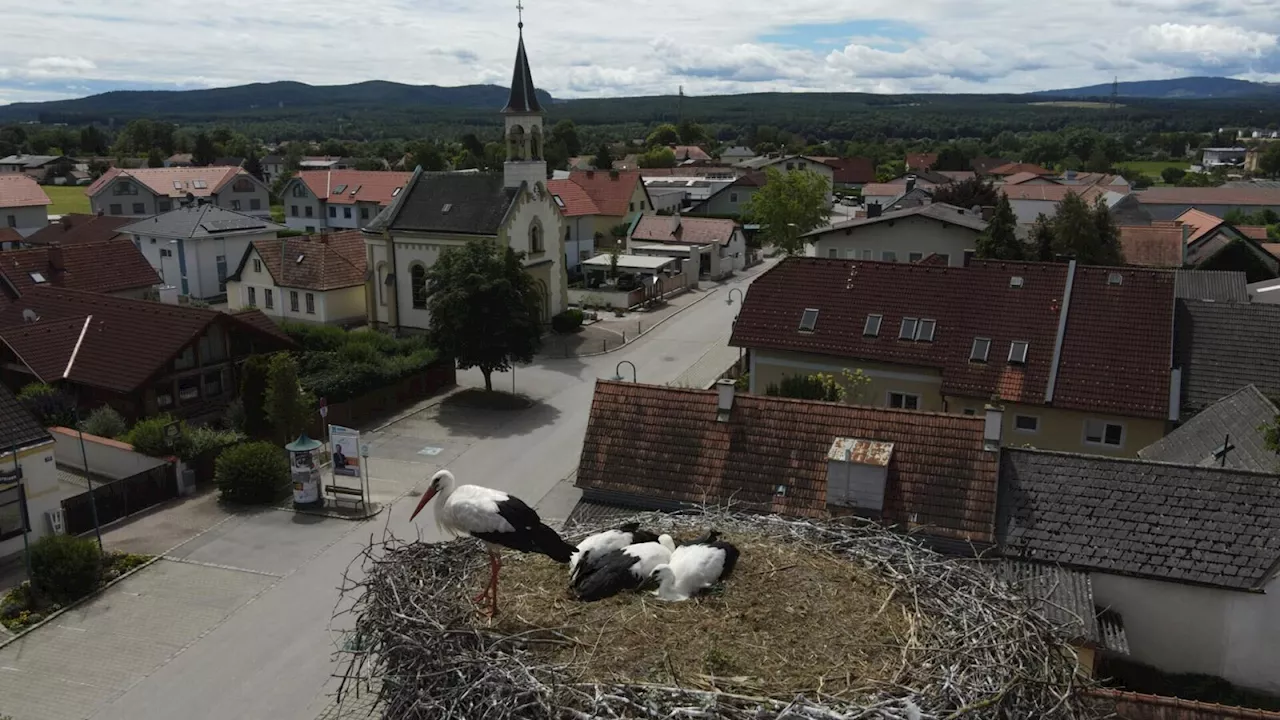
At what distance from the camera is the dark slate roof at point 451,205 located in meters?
38.2

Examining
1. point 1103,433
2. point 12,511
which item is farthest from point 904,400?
point 12,511

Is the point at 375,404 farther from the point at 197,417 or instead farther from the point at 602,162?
the point at 602,162

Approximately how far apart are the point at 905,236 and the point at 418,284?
72.6 ft

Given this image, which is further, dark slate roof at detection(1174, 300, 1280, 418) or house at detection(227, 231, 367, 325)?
house at detection(227, 231, 367, 325)

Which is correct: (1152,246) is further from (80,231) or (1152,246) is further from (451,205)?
(80,231)

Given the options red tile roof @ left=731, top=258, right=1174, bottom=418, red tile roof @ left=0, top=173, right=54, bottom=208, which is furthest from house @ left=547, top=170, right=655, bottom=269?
red tile roof @ left=0, top=173, right=54, bottom=208

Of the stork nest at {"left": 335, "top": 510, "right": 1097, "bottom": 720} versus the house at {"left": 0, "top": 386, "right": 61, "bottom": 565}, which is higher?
the stork nest at {"left": 335, "top": 510, "right": 1097, "bottom": 720}

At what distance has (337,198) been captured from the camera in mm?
71000

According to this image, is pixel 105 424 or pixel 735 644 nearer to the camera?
pixel 735 644

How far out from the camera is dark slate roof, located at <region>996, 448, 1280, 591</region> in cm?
1428

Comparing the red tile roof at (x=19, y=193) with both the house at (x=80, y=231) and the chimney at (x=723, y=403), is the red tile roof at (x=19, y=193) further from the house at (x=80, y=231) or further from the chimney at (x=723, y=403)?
the chimney at (x=723, y=403)

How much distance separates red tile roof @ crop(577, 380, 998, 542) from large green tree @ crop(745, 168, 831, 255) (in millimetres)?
38843

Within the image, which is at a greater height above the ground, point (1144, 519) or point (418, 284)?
point (418, 284)

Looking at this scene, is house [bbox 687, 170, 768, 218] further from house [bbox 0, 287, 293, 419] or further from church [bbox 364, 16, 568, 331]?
house [bbox 0, 287, 293, 419]
